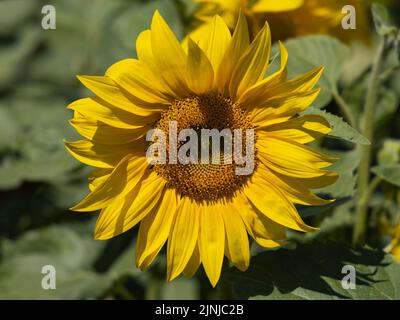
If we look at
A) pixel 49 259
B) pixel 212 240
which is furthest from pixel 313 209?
pixel 49 259

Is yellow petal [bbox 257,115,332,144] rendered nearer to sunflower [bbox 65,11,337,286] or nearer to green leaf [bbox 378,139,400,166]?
sunflower [bbox 65,11,337,286]

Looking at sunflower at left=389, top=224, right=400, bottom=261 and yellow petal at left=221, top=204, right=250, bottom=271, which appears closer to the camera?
yellow petal at left=221, top=204, right=250, bottom=271

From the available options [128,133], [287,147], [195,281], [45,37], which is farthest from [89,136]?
[45,37]

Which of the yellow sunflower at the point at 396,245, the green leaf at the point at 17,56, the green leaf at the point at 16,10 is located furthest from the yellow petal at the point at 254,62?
the green leaf at the point at 16,10

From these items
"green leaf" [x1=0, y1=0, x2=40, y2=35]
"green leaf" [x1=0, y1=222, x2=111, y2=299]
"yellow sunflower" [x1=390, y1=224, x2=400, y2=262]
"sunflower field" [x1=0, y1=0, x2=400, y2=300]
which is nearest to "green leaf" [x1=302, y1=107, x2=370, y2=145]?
"sunflower field" [x1=0, y1=0, x2=400, y2=300]

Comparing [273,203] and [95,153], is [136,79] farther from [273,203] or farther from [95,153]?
[273,203]

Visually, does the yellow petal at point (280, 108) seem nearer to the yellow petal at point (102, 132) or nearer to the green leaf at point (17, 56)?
the yellow petal at point (102, 132)
